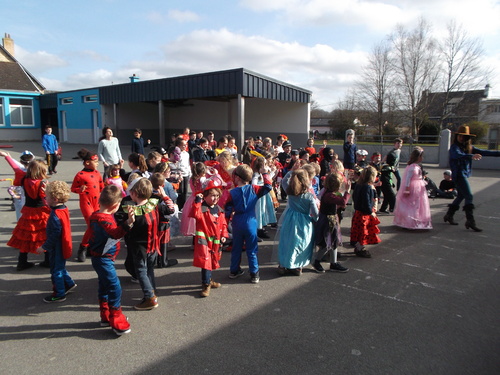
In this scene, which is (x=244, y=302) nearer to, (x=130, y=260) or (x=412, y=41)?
(x=130, y=260)

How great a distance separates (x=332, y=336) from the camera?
331 cm

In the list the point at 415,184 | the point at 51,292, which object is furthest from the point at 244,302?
the point at 415,184

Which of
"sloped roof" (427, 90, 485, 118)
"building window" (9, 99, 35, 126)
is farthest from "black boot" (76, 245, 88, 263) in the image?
"sloped roof" (427, 90, 485, 118)

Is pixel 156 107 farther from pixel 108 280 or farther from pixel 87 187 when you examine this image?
pixel 108 280

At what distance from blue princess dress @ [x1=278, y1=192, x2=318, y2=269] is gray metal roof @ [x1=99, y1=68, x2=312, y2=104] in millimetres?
13507

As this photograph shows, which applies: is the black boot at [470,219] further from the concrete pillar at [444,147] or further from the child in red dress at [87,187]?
the concrete pillar at [444,147]

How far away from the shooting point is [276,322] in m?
3.56

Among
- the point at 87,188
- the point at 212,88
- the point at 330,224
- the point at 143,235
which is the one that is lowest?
the point at 330,224

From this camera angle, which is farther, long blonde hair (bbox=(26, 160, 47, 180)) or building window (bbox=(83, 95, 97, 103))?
building window (bbox=(83, 95, 97, 103))

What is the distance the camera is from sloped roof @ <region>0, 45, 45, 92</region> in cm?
3070

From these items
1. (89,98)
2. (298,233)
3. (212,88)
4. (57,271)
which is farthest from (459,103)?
(57,271)

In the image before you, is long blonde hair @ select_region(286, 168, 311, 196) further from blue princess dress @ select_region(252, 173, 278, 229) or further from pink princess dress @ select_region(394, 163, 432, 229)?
pink princess dress @ select_region(394, 163, 432, 229)

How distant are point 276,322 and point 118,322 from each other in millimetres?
Result: 1529

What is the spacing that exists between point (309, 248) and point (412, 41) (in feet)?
118
